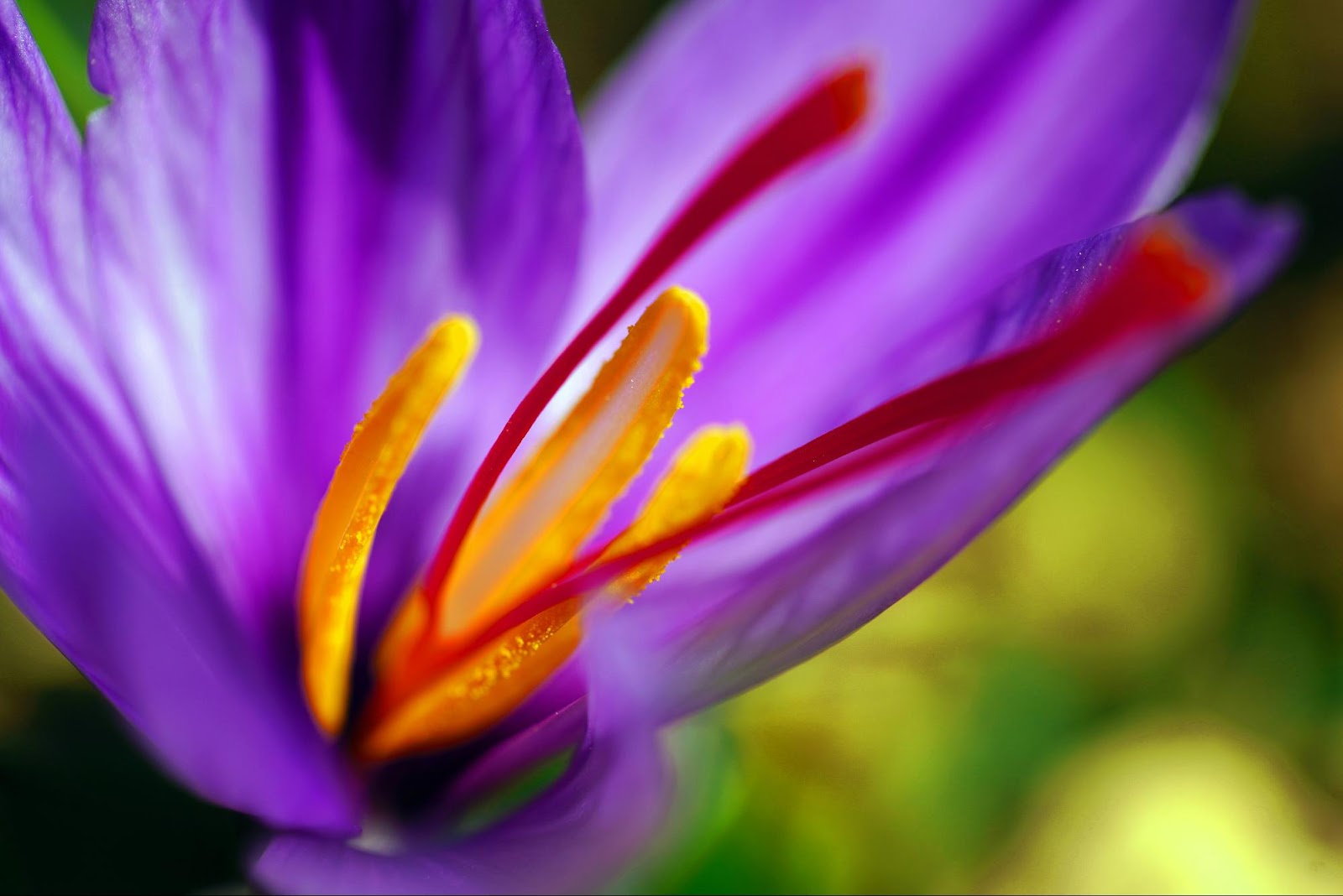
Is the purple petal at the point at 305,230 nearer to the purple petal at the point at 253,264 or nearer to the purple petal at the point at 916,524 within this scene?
the purple petal at the point at 253,264

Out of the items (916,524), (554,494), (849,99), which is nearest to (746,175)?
(849,99)

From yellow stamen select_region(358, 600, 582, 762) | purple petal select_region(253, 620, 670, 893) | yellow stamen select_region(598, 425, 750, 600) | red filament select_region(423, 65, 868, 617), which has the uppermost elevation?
red filament select_region(423, 65, 868, 617)

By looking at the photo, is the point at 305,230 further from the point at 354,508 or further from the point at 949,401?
the point at 949,401

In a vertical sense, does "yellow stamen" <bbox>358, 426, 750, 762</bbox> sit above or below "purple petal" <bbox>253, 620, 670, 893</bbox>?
below

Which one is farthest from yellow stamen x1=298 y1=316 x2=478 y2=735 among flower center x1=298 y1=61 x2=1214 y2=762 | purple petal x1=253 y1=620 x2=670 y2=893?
purple petal x1=253 y1=620 x2=670 y2=893

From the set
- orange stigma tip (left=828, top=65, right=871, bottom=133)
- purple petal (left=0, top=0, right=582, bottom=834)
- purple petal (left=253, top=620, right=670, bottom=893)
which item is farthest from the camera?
orange stigma tip (left=828, top=65, right=871, bottom=133)

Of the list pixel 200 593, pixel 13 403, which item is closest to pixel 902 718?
pixel 200 593

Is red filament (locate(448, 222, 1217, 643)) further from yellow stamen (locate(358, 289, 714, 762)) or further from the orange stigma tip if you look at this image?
the orange stigma tip

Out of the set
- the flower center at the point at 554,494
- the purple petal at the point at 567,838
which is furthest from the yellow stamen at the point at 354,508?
the purple petal at the point at 567,838
